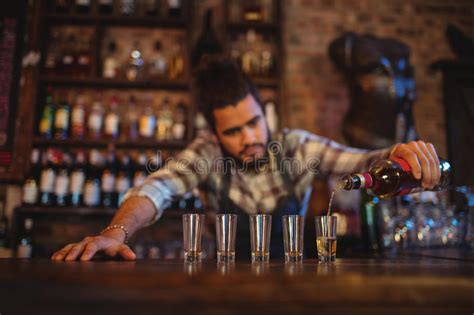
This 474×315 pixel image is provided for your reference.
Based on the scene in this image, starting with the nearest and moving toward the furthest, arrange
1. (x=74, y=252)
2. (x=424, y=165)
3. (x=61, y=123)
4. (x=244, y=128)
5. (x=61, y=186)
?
(x=74, y=252) → (x=424, y=165) → (x=244, y=128) → (x=61, y=186) → (x=61, y=123)

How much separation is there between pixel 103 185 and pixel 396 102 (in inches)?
76.4

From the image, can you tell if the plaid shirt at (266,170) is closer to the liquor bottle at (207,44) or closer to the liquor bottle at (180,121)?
the liquor bottle at (180,121)

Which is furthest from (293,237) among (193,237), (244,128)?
(244,128)

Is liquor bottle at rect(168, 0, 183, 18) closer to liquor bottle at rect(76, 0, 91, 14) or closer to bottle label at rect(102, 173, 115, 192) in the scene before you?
liquor bottle at rect(76, 0, 91, 14)

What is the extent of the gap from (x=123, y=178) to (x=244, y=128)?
149 cm

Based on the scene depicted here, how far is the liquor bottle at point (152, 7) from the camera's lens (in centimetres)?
315

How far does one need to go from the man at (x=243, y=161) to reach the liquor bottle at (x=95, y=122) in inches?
52.2

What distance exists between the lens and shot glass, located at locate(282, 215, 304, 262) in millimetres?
932

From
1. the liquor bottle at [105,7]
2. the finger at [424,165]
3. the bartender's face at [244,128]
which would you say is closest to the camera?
the finger at [424,165]

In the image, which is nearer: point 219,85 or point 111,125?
point 219,85

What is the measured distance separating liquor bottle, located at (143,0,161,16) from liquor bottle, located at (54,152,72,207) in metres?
1.13

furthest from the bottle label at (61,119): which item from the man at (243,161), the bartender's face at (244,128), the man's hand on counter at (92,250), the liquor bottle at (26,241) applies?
the man's hand on counter at (92,250)

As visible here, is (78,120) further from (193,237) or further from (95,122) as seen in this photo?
(193,237)

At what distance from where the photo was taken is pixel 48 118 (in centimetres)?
296
